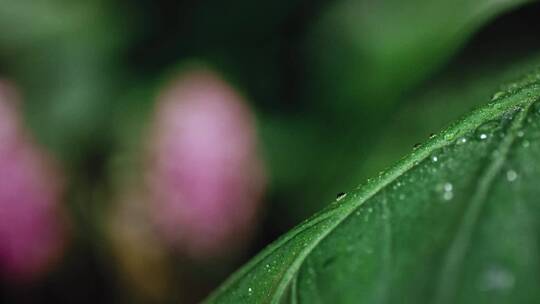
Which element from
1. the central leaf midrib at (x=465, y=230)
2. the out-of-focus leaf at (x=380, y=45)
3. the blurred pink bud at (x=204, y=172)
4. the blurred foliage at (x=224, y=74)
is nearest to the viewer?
the central leaf midrib at (x=465, y=230)

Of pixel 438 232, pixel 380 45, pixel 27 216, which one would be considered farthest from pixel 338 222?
pixel 27 216

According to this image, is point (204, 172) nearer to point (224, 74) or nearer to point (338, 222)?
point (224, 74)

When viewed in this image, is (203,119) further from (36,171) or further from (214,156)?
(36,171)

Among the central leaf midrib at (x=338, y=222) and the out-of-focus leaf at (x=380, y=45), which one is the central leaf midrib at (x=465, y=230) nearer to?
the central leaf midrib at (x=338, y=222)

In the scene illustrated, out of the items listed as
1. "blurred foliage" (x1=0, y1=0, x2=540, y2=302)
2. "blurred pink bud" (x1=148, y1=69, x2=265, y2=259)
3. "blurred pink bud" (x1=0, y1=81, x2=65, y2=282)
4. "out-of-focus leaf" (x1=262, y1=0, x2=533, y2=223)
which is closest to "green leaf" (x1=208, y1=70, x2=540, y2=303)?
"out-of-focus leaf" (x1=262, y1=0, x2=533, y2=223)

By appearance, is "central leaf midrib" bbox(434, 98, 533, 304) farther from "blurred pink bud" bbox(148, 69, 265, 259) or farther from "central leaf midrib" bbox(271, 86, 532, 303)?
"blurred pink bud" bbox(148, 69, 265, 259)

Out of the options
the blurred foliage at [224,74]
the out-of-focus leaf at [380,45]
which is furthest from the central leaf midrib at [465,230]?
the blurred foliage at [224,74]
